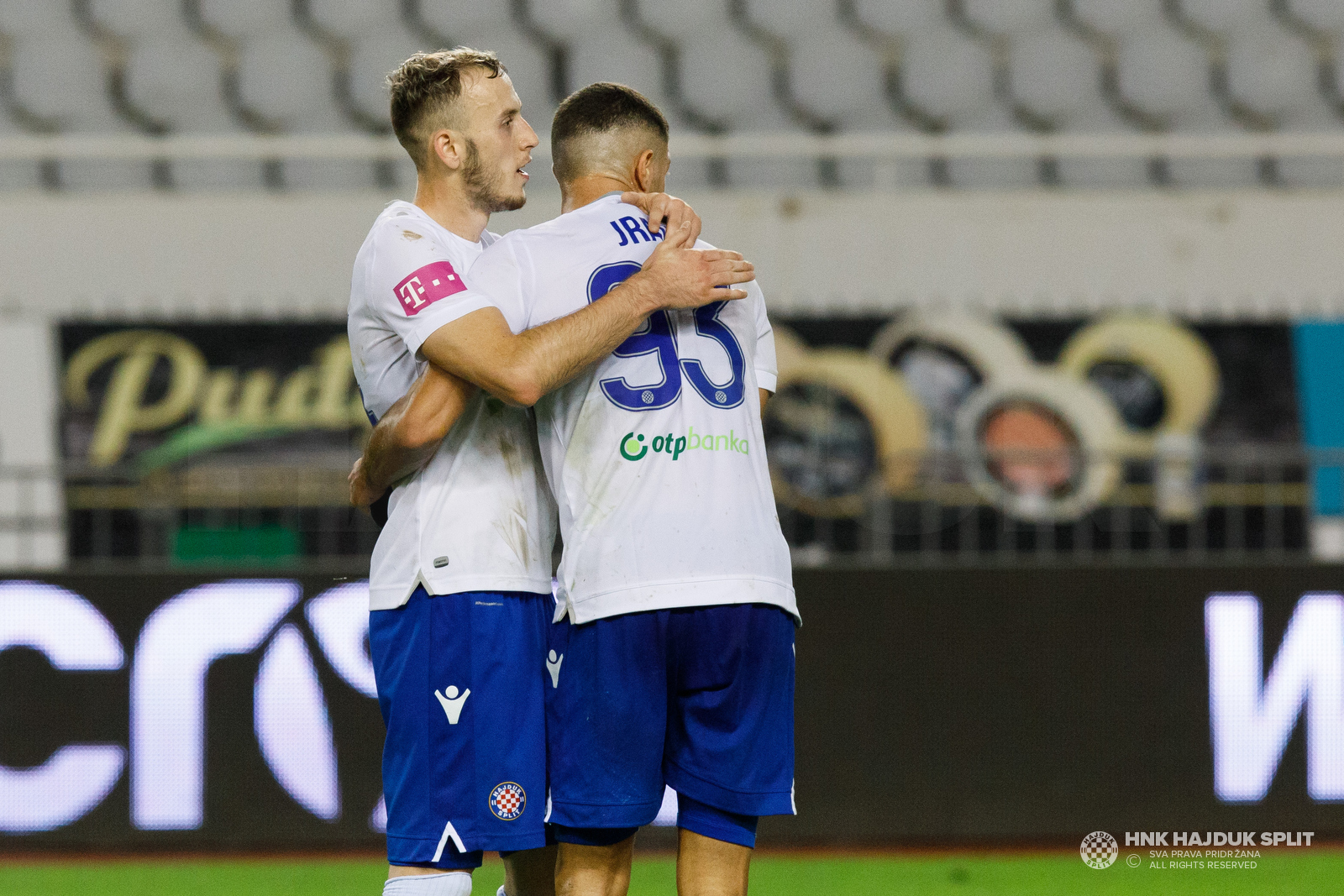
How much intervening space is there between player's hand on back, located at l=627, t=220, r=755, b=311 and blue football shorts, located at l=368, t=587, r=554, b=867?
69cm

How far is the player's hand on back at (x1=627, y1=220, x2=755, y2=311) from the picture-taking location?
269cm

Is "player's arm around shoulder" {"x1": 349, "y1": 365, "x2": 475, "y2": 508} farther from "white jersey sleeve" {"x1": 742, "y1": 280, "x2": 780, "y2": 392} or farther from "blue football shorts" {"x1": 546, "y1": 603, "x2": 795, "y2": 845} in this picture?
"white jersey sleeve" {"x1": 742, "y1": 280, "x2": 780, "y2": 392}

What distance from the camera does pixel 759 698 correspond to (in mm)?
2756

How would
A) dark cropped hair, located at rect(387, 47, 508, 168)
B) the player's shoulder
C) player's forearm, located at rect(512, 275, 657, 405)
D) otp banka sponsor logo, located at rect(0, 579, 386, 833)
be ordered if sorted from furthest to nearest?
1. otp banka sponsor logo, located at rect(0, 579, 386, 833)
2. dark cropped hair, located at rect(387, 47, 508, 168)
3. the player's shoulder
4. player's forearm, located at rect(512, 275, 657, 405)

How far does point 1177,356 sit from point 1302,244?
1.11m

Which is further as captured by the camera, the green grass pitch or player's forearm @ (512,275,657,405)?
the green grass pitch

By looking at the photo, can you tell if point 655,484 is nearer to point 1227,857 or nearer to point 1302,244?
point 1227,857

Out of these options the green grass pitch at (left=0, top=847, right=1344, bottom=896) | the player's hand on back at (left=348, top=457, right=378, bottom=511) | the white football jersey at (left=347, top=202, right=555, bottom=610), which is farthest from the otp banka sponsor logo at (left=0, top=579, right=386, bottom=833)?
the white football jersey at (left=347, top=202, right=555, bottom=610)

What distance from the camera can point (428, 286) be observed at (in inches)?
107

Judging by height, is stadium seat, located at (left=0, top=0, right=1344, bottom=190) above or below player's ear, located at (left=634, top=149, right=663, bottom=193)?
above

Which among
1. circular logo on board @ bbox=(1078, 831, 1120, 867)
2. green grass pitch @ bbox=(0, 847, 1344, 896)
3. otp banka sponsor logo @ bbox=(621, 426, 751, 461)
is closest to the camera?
otp banka sponsor logo @ bbox=(621, 426, 751, 461)

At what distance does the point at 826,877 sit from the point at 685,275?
319 centimetres

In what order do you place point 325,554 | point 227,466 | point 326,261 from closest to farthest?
point 325,554, point 227,466, point 326,261

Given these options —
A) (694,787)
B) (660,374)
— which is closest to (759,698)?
(694,787)
